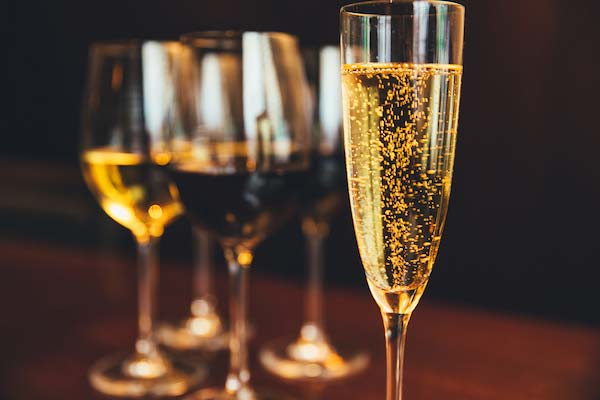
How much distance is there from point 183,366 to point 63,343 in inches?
7.3

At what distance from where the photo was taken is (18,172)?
294 cm

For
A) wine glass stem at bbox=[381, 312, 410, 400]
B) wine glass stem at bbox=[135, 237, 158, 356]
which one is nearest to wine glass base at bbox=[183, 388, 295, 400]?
wine glass stem at bbox=[135, 237, 158, 356]

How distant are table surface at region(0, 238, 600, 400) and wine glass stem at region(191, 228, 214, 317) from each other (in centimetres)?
2

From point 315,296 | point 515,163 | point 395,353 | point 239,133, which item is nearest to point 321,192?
point 315,296

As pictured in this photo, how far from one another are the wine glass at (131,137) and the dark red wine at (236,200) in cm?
10

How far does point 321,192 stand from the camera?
1030 millimetres

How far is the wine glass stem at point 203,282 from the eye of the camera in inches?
45.7

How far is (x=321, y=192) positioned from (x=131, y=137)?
0.26 meters

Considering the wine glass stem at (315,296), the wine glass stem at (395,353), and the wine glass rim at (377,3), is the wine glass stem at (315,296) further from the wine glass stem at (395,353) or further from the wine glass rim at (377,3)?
the wine glass rim at (377,3)

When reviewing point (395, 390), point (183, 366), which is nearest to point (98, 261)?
point (183, 366)

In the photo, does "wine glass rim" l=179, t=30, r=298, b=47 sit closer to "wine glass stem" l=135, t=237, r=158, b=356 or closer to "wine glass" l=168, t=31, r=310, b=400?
"wine glass" l=168, t=31, r=310, b=400

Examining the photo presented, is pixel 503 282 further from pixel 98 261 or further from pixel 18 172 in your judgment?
pixel 18 172

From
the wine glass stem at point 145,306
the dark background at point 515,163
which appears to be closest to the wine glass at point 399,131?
the wine glass stem at point 145,306

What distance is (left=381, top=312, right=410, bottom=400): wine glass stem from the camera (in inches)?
23.2
